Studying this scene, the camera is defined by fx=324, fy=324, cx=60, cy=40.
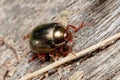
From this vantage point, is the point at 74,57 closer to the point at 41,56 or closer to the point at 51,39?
the point at 51,39

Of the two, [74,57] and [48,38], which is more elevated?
[48,38]

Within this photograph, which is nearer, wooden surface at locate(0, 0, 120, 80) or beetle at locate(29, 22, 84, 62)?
wooden surface at locate(0, 0, 120, 80)

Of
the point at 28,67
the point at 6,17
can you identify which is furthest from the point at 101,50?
the point at 6,17

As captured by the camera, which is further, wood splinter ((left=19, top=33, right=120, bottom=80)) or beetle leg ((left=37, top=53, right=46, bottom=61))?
beetle leg ((left=37, top=53, right=46, bottom=61))

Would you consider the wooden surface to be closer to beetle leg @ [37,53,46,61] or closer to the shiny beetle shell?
beetle leg @ [37,53,46,61]

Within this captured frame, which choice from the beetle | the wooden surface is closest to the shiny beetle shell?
the beetle

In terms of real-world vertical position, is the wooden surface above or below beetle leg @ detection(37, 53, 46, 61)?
above

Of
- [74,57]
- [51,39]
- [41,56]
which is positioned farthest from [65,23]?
[74,57]

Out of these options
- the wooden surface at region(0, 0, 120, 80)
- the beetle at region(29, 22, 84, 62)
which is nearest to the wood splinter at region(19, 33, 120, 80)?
the wooden surface at region(0, 0, 120, 80)
